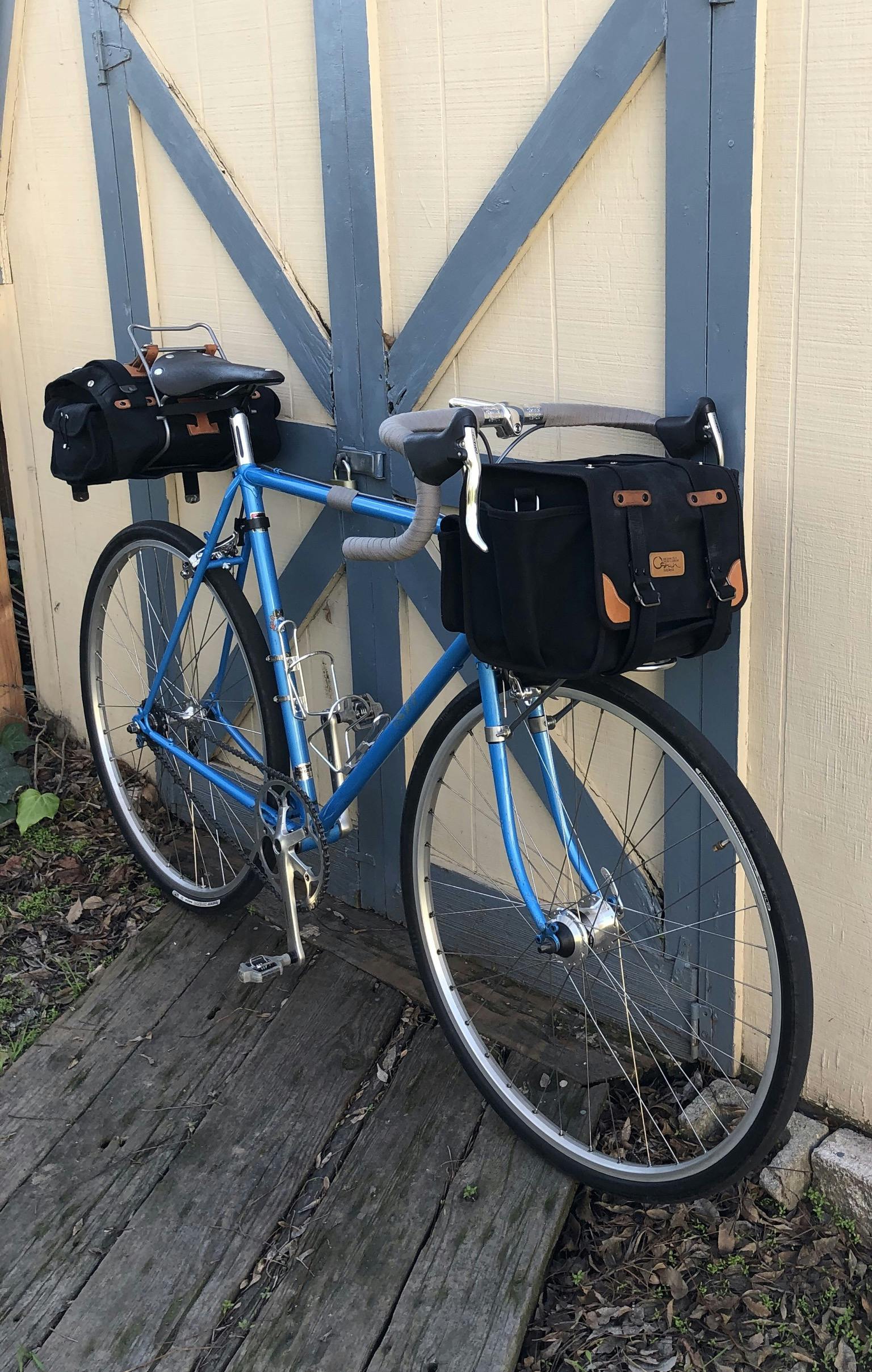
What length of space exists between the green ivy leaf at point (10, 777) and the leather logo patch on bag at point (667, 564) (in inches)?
109

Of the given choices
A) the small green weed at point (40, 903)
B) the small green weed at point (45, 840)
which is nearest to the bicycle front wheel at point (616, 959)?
the small green weed at point (40, 903)

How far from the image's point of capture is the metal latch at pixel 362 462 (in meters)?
2.87

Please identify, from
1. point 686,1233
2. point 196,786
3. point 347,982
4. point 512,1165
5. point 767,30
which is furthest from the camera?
point 196,786

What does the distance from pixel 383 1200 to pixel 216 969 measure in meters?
0.95

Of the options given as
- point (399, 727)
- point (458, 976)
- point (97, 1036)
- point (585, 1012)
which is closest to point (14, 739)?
point (97, 1036)

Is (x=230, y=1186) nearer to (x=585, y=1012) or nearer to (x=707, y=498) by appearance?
(x=585, y=1012)

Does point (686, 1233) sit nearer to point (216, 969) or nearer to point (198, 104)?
point (216, 969)

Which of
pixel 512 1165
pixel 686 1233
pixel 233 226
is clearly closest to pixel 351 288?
pixel 233 226

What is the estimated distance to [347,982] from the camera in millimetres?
3055

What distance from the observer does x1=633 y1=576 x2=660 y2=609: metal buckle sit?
6.12 feet

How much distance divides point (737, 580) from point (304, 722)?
1.27m

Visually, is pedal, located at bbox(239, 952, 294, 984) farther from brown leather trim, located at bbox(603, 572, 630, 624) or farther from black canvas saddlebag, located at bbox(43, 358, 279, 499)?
brown leather trim, located at bbox(603, 572, 630, 624)

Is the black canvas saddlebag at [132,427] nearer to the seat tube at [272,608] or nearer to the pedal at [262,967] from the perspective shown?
the seat tube at [272,608]

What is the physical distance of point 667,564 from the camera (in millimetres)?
1920
